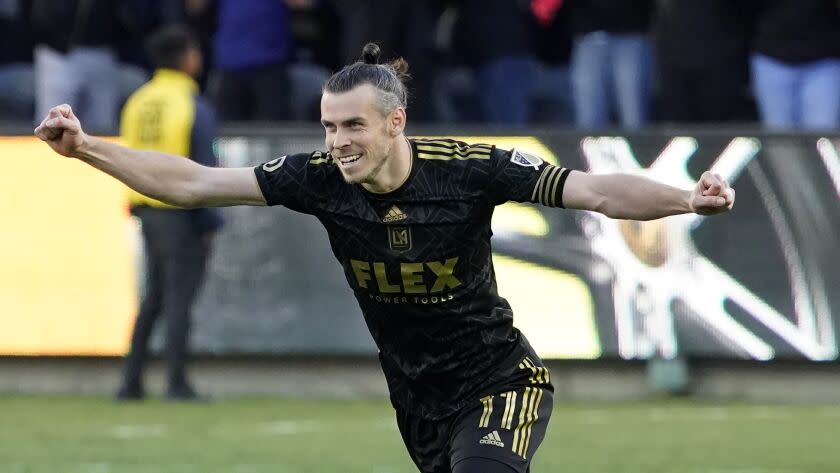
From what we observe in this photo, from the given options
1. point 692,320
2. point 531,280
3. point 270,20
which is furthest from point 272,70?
point 692,320

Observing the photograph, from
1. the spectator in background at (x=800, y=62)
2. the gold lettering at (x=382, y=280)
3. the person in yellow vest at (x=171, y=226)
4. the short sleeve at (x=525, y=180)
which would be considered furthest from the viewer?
the spectator in background at (x=800, y=62)

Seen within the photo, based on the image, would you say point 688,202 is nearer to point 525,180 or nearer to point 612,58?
point 525,180

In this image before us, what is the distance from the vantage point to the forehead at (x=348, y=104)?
19.5 feet

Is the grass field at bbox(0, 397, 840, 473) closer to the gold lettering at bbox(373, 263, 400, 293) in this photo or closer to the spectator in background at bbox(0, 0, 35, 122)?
the gold lettering at bbox(373, 263, 400, 293)

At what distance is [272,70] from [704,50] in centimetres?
345

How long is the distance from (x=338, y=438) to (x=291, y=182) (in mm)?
4513

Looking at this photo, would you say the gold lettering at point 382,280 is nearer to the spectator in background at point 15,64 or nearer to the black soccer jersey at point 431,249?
the black soccer jersey at point 431,249

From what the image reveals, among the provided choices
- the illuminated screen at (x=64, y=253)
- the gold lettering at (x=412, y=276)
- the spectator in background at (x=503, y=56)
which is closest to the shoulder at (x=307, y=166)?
the gold lettering at (x=412, y=276)

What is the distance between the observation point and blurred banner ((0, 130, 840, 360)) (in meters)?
12.1

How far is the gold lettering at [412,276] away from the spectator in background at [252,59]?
810 cm

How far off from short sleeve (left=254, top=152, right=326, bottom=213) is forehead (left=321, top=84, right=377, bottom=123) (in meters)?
0.35

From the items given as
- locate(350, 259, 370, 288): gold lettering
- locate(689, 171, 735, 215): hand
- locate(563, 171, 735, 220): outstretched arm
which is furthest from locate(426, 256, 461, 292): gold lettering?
locate(689, 171, 735, 215): hand

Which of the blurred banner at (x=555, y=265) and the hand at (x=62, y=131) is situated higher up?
the hand at (x=62, y=131)

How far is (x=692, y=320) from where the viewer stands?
12.2 metres
